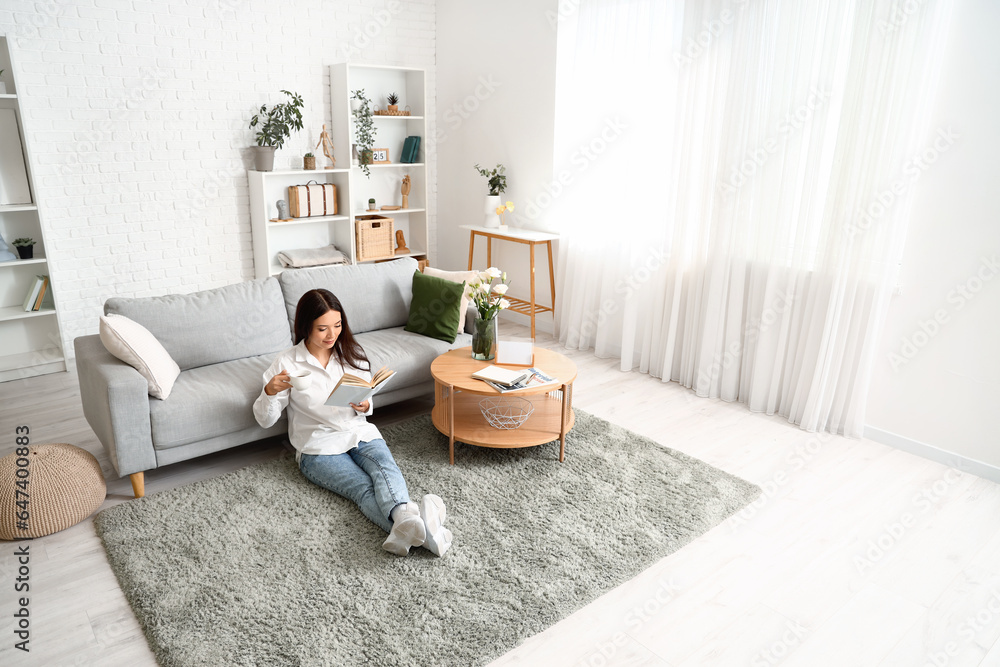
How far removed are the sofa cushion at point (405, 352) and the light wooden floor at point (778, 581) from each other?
666 millimetres

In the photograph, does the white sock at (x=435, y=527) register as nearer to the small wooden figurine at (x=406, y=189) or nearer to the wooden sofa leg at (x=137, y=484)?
the wooden sofa leg at (x=137, y=484)

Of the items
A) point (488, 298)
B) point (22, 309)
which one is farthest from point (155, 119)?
point (488, 298)

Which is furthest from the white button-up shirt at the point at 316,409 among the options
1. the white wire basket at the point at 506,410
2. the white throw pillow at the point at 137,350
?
the white wire basket at the point at 506,410

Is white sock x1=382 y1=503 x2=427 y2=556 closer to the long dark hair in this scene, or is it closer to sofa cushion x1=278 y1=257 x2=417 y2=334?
the long dark hair

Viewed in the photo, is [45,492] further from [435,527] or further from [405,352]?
[405,352]

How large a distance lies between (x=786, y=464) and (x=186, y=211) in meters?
4.24

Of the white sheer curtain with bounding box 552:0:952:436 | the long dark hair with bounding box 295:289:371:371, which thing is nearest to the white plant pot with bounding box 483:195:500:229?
the white sheer curtain with bounding box 552:0:952:436

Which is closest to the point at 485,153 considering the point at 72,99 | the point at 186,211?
the point at 186,211

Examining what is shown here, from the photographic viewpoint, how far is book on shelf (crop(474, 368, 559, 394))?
2.98 meters

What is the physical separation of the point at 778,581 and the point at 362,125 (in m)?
4.52

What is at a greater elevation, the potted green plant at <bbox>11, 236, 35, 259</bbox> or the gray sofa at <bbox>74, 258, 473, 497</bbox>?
the potted green plant at <bbox>11, 236, 35, 259</bbox>

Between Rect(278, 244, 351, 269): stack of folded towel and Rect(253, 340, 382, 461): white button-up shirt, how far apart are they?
2.52 m

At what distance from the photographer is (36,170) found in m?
4.17

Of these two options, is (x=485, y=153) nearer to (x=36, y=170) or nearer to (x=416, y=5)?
(x=416, y=5)
